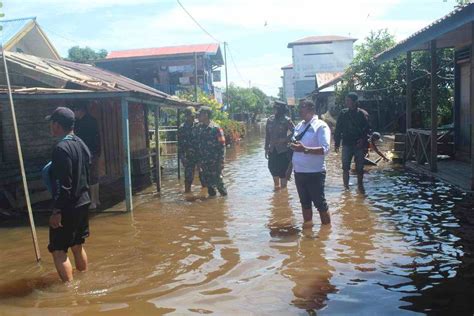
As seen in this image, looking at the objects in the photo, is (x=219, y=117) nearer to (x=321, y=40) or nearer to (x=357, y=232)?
(x=357, y=232)

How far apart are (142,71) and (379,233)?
37.0 metres

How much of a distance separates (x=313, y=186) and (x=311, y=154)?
0.44 meters

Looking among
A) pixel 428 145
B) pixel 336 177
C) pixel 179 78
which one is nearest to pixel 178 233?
pixel 336 177

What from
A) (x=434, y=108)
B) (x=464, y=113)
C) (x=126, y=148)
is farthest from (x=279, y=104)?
(x=464, y=113)

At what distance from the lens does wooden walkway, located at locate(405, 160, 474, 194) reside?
9283 mm

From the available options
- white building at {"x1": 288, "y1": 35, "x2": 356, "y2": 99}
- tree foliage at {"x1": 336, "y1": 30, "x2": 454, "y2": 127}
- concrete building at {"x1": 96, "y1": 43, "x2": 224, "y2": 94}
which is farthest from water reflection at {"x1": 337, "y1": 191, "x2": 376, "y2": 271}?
white building at {"x1": 288, "y1": 35, "x2": 356, "y2": 99}

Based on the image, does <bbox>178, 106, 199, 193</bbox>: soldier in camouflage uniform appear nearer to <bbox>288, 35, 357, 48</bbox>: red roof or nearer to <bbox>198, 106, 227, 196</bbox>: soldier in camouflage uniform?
<bbox>198, 106, 227, 196</bbox>: soldier in camouflage uniform

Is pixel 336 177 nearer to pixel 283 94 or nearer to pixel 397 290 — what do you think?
pixel 397 290

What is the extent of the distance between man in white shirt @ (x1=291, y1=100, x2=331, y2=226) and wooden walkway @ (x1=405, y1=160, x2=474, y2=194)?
3544mm

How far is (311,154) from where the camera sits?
6.29 metres

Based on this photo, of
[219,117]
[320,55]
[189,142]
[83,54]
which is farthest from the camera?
[320,55]

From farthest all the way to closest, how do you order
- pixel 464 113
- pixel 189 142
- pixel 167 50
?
pixel 167 50 < pixel 464 113 < pixel 189 142

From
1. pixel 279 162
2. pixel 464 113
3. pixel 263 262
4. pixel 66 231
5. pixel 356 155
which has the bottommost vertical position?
pixel 263 262

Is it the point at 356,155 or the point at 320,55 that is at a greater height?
the point at 320,55
